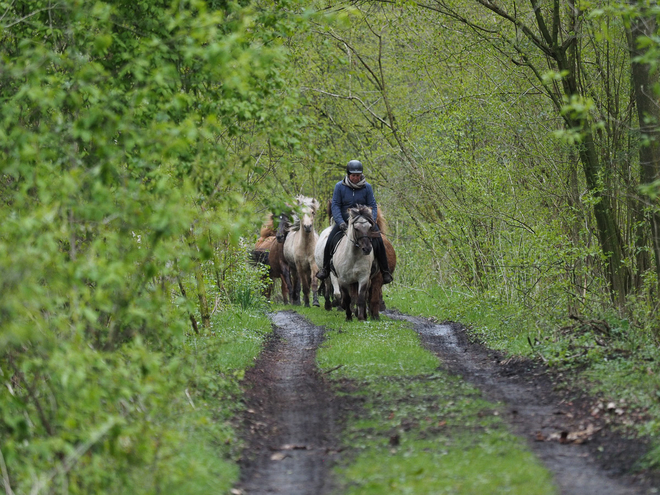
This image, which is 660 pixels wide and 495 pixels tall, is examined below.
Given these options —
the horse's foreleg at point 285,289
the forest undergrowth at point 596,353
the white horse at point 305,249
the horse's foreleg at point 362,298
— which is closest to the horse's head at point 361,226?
the horse's foreleg at point 362,298

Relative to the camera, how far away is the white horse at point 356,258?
1462 cm

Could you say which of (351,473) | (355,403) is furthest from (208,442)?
(355,403)

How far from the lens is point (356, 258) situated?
15250 mm

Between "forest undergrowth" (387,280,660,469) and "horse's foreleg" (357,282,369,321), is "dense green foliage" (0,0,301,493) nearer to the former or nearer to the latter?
"forest undergrowth" (387,280,660,469)

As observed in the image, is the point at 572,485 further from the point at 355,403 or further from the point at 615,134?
the point at 615,134

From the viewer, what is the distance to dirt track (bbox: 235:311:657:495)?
6.50 meters

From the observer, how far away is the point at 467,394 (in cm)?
924

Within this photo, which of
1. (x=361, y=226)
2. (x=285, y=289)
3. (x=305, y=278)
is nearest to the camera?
(x=361, y=226)

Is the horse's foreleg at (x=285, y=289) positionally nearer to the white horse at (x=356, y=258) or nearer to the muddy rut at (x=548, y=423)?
the white horse at (x=356, y=258)

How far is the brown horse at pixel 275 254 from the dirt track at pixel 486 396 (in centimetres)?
850

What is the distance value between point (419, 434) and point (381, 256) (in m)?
8.24

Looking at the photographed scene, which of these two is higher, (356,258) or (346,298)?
(356,258)

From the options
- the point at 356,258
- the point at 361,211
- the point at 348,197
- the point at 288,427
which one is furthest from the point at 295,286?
the point at 288,427

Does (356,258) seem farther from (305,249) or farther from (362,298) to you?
(305,249)
